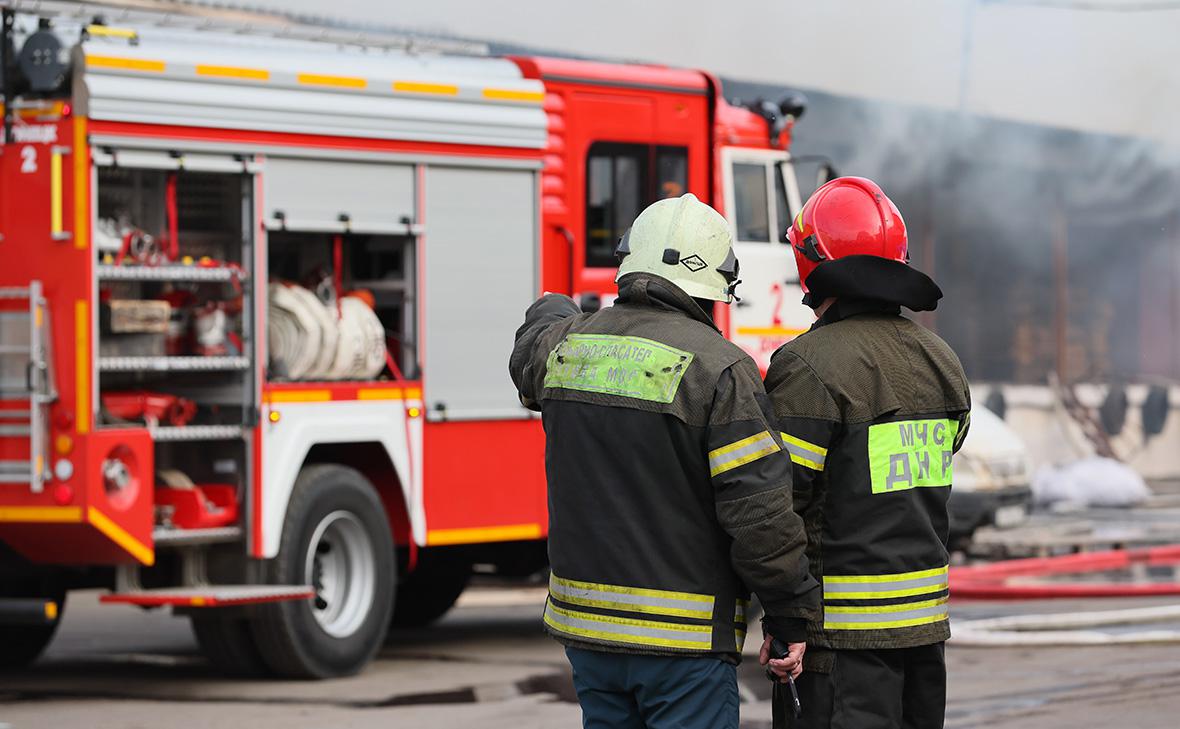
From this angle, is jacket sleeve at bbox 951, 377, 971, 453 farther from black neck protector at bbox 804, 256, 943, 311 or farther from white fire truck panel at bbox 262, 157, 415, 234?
white fire truck panel at bbox 262, 157, 415, 234

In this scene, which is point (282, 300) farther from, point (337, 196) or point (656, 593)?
point (656, 593)

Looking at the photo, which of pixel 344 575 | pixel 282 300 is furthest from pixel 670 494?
pixel 344 575

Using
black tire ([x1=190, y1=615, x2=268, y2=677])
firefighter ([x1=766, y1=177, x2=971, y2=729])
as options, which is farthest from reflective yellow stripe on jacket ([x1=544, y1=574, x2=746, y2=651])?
black tire ([x1=190, y1=615, x2=268, y2=677])

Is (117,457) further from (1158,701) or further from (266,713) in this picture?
(1158,701)

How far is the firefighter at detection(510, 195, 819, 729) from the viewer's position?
393 centimetres

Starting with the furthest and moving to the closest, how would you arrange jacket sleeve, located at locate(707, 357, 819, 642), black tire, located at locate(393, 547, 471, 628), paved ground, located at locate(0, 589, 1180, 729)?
1. black tire, located at locate(393, 547, 471, 628)
2. paved ground, located at locate(0, 589, 1180, 729)
3. jacket sleeve, located at locate(707, 357, 819, 642)

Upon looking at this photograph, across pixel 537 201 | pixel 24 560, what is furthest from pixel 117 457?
pixel 537 201

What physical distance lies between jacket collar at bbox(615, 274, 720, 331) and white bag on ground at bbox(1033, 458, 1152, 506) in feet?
51.4

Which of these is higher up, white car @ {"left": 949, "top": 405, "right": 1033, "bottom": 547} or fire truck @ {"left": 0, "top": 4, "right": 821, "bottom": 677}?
fire truck @ {"left": 0, "top": 4, "right": 821, "bottom": 677}

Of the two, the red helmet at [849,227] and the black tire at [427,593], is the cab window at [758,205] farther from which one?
the red helmet at [849,227]

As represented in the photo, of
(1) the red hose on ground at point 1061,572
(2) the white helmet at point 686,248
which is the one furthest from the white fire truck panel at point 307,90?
(2) the white helmet at point 686,248

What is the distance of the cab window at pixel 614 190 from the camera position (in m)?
10.3

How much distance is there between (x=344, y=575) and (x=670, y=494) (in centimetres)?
571

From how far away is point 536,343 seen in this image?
4426 mm
